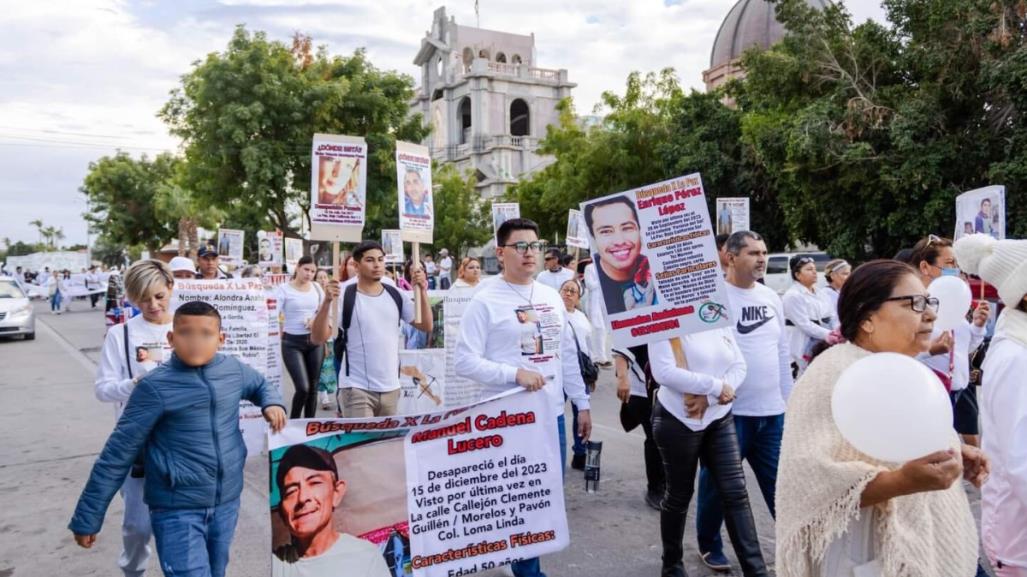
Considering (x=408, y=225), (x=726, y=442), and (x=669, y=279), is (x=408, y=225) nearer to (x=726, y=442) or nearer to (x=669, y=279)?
(x=669, y=279)

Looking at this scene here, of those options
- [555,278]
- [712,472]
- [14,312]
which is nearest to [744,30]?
[14,312]

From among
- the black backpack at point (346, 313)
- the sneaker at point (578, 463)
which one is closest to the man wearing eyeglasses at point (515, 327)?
the black backpack at point (346, 313)

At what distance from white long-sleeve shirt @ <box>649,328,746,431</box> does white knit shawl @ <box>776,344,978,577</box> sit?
1745mm

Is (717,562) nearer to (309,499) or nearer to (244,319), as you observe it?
(309,499)

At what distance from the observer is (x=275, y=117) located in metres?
25.0

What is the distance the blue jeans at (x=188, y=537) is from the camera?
3371 mm

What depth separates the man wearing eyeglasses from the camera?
4.45 metres

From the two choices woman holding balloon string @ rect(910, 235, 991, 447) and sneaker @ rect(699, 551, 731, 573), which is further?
sneaker @ rect(699, 551, 731, 573)

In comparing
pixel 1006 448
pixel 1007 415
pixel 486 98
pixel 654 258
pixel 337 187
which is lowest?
pixel 1006 448

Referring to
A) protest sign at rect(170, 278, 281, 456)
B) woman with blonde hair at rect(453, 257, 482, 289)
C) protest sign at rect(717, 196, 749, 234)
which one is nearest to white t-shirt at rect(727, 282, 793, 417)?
protest sign at rect(170, 278, 281, 456)

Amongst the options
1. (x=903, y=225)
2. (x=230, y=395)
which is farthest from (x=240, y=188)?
(x=230, y=395)

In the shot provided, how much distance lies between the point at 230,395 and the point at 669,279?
2327 mm

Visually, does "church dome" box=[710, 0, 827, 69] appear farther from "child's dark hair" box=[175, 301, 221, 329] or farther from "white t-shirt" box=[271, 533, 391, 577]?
"child's dark hair" box=[175, 301, 221, 329]

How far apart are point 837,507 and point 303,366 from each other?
273 inches
